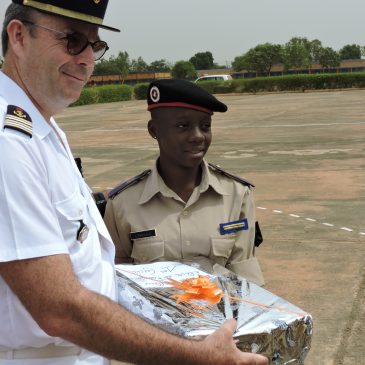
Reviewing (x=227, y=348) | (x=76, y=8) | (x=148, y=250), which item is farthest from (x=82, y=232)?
(x=148, y=250)

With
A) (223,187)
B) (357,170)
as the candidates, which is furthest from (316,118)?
(223,187)

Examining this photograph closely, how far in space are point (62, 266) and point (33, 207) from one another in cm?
13

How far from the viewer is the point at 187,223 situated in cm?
235

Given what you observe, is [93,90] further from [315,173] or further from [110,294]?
[110,294]

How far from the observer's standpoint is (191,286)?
1.70 m

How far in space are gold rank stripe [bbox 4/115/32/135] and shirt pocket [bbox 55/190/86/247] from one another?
168mm

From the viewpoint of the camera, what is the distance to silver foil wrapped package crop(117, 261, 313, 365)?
1521 mm

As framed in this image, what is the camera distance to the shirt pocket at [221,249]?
228 centimetres

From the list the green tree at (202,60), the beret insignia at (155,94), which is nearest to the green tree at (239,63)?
the green tree at (202,60)

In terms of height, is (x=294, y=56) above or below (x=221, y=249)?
above

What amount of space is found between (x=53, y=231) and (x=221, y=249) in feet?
3.58


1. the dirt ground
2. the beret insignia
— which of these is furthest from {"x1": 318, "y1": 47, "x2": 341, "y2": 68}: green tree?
the beret insignia

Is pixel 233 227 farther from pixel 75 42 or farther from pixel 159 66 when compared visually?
pixel 159 66

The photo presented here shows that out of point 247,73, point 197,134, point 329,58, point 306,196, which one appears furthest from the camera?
point 247,73
